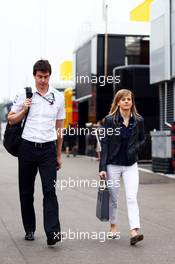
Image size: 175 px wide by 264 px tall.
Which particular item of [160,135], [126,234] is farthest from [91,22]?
[126,234]

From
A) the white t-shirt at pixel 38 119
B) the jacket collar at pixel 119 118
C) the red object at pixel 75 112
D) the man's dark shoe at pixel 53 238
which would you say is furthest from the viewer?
the red object at pixel 75 112

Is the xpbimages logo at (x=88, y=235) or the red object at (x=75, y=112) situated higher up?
the red object at (x=75, y=112)

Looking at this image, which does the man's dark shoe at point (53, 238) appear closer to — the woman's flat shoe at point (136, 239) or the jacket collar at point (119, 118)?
the woman's flat shoe at point (136, 239)

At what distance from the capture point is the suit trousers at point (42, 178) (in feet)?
19.4

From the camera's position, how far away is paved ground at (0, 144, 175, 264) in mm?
5449

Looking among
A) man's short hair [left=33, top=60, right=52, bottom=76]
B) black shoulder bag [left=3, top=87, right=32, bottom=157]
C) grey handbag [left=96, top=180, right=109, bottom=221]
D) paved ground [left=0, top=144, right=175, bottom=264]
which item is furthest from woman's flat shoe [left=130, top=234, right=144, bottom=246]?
man's short hair [left=33, top=60, right=52, bottom=76]

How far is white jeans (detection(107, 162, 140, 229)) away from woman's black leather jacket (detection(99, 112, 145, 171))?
0.30 ft

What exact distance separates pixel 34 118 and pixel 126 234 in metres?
1.80

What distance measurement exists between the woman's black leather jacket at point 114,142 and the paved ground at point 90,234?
896 mm

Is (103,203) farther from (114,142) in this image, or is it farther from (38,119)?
(38,119)

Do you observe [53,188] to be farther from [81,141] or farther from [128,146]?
[81,141]

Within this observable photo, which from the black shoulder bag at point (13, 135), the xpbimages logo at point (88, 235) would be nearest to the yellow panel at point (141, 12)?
the xpbimages logo at point (88, 235)

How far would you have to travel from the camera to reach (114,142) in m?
6.22

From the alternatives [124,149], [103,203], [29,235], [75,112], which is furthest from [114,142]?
[75,112]
